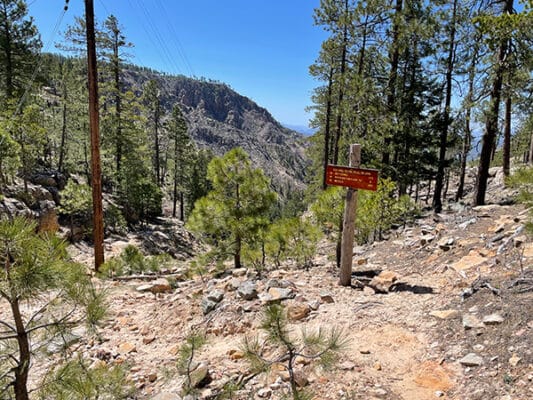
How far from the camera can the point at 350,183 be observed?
5.50 metres

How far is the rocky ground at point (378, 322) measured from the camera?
3182 millimetres

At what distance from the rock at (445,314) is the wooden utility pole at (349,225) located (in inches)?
66.3

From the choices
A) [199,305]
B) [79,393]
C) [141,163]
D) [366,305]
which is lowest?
[199,305]

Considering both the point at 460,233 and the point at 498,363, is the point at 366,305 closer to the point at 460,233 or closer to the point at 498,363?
the point at 498,363

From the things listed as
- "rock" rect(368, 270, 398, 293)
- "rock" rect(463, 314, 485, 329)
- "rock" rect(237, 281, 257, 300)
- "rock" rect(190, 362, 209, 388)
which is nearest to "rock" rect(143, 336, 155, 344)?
"rock" rect(237, 281, 257, 300)

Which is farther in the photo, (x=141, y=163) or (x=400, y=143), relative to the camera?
(x=141, y=163)

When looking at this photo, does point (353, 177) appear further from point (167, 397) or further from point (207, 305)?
point (167, 397)

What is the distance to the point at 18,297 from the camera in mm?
1836

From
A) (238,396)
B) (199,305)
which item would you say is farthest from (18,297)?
(199,305)

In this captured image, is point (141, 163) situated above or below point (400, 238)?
above

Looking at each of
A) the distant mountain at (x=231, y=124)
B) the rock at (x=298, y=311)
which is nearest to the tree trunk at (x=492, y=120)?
the rock at (x=298, y=311)

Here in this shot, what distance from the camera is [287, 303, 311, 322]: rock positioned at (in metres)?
4.73

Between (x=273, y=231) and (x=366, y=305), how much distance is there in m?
2.68

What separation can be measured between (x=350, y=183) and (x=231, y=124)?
579 feet
